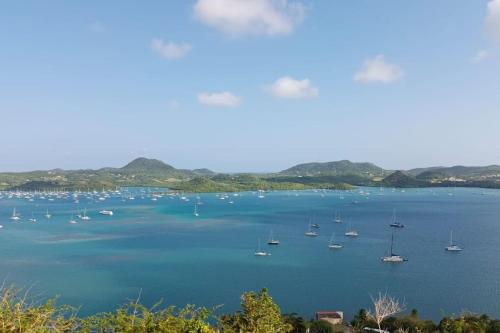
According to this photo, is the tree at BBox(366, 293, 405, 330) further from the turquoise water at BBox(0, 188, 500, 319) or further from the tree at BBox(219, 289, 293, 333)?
the tree at BBox(219, 289, 293, 333)

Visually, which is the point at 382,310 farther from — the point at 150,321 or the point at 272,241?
the point at 272,241

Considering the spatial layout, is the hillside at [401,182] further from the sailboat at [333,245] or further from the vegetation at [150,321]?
the vegetation at [150,321]

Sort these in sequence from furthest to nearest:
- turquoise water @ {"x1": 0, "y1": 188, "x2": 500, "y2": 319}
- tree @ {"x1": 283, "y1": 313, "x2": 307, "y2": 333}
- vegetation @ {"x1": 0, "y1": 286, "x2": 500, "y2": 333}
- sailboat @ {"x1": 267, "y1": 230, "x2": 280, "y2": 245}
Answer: sailboat @ {"x1": 267, "y1": 230, "x2": 280, "y2": 245}, turquoise water @ {"x1": 0, "y1": 188, "x2": 500, "y2": 319}, tree @ {"x1": 283, "y1": 313, "x2": 307, "y2": 333}, vegetation @ {"x1": 0, "y1": 286, "x2": 500, "y2": 333}

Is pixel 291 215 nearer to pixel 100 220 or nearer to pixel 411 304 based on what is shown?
pixel 100 220

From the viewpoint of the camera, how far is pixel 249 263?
44.5 meters

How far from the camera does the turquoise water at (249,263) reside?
1272 inches

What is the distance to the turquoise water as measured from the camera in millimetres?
32312

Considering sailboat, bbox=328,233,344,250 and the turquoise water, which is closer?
the turquoise water

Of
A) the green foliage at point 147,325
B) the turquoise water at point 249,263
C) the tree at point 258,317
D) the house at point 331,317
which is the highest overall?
the green foliage at point 147,325

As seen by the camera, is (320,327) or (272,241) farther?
(272,241)

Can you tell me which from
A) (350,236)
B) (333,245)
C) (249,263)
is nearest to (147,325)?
(249,263)

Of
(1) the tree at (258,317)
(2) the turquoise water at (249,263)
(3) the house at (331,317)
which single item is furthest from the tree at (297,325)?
(1) the tree at (258,317)

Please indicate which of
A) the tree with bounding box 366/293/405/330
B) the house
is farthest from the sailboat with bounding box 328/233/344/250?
the house

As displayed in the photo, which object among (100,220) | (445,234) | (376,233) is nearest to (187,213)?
(100,220)
